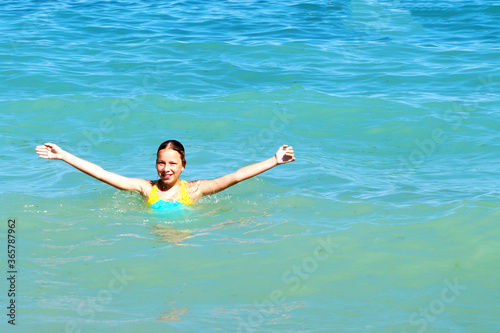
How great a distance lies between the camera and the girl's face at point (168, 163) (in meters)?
6.48

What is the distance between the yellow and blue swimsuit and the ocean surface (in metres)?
0.15

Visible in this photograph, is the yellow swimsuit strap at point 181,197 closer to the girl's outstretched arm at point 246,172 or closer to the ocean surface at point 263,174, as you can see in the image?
the girl's outstretched arm at point 246,172

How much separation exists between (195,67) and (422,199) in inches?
290

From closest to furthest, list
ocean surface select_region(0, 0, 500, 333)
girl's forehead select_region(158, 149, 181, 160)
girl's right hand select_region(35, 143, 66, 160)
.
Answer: ocean surface select_region(0, 0, 500, 333), girl's right hand select_region(35, 143, 66, 160), girl's forehead select_region(158, 149, 181, 160)

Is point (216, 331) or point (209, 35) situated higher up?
point (209, 35)

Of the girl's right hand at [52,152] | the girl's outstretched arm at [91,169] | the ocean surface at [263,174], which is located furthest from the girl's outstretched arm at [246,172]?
the girl's right hand at [52,152]

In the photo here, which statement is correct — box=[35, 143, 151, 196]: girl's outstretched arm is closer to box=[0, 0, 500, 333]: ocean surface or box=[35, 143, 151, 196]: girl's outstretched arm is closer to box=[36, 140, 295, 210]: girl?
box=[36, 140, 295, 210]: girl

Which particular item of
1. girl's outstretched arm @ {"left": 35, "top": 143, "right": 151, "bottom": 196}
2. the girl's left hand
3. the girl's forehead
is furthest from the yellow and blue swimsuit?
the girl's left hand

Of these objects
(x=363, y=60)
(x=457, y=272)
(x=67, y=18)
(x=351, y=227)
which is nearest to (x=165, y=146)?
(x=351, y=227)

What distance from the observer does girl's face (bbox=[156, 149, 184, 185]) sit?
21.2ft

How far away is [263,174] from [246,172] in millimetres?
1898

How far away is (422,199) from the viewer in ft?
22.9

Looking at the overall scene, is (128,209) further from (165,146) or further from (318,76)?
(318,76)

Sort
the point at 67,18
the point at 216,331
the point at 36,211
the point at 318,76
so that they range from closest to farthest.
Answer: the point at 216,331, the point at 36,211, the point at 318,76, the point at 67,18
